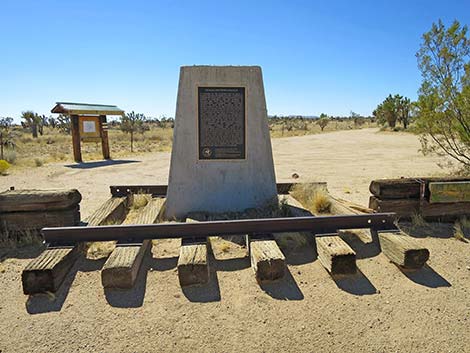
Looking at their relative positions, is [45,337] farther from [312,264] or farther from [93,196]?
[93,196]

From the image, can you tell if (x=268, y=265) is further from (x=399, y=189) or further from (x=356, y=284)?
(x=399, y=189)

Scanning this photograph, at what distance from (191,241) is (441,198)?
3389 millimetres

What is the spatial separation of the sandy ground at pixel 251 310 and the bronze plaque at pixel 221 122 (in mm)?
1865

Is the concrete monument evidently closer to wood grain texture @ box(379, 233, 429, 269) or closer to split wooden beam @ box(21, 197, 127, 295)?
split wooden beam @ box(21, 197, 127, 295)

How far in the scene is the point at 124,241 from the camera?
334 cm

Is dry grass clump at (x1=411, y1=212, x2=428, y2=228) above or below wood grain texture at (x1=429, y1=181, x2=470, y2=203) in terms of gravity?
below

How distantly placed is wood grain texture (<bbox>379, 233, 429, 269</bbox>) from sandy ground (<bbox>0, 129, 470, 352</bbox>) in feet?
0.34

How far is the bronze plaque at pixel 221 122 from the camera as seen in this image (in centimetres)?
469

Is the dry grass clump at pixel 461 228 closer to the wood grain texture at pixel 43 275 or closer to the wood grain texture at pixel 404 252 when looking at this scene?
the wood grain texture at pixel 404 252

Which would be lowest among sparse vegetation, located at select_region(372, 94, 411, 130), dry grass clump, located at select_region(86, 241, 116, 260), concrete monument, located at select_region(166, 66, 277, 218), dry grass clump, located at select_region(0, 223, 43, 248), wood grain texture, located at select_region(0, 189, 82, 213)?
dry grass clump, located at select_region(86, 241, 116, 260)

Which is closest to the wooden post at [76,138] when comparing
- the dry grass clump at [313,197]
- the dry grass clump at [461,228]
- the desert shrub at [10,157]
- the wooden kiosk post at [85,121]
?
the wooden kiosk post at [85,121]

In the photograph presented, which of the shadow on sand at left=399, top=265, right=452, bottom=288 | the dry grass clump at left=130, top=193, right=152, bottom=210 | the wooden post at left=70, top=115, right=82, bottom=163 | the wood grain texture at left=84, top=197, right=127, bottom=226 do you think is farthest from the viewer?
the wooden post at left=70, top=115, right=82, bottom=163

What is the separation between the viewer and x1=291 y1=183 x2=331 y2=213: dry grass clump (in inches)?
202

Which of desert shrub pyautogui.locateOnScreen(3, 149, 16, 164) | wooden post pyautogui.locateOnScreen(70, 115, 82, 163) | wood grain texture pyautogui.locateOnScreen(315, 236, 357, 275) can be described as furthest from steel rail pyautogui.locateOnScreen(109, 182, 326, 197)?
desert shrub pyautogui.locateOnScreen(3, 149, 16, 164)
